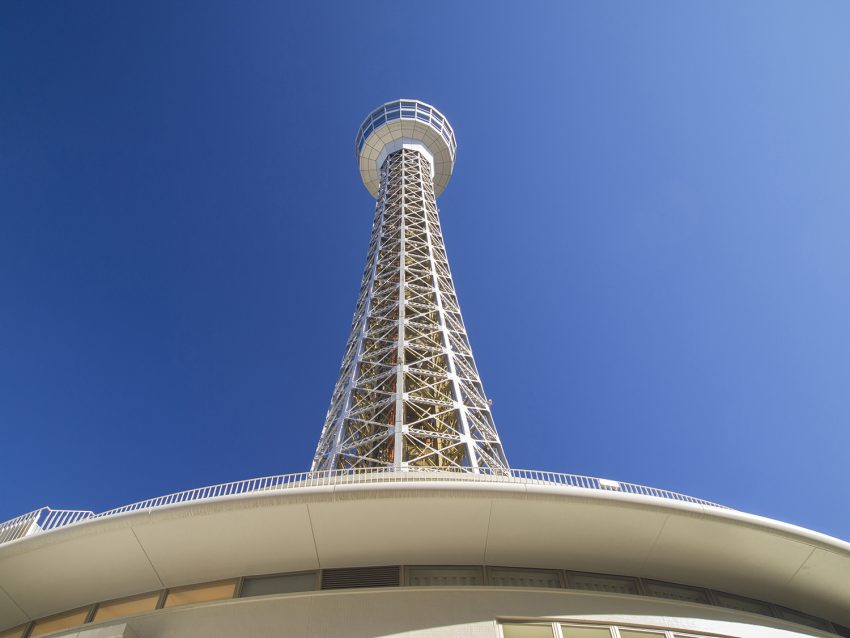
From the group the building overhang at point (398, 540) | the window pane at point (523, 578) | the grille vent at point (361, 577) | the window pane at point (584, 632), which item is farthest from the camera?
the window pane at point (523, 578)

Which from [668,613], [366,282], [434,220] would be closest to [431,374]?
[366,282]

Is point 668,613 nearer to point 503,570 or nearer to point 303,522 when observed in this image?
point 503,570

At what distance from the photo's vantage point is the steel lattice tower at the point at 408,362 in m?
22.6

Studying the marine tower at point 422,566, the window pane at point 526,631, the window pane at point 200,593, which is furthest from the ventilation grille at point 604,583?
the window pane at point 200,593

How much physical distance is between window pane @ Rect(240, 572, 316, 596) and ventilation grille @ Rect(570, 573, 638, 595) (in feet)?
15.6

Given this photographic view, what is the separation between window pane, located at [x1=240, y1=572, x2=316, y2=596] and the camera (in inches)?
400

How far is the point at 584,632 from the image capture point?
9391 millimetres

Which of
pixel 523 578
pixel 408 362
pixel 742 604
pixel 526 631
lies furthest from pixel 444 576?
pixel 408 362

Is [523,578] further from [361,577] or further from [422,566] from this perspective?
[361,577]

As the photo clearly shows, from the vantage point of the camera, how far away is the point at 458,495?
971 cm

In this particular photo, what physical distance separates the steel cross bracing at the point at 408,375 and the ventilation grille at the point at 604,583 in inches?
170

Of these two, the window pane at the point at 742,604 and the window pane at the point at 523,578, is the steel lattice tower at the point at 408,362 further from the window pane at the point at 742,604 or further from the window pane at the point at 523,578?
the window pane at the point at 742,604

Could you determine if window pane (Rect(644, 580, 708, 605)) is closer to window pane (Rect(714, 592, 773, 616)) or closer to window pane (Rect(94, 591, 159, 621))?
window pane (Rect(714, 592, 773, 616))

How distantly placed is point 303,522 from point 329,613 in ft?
4.86
